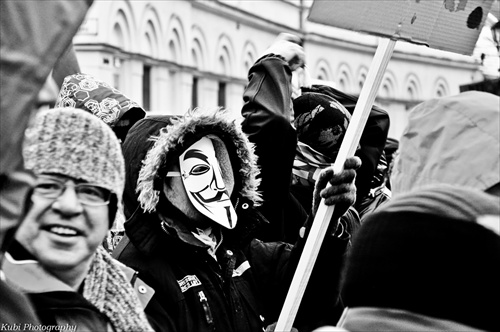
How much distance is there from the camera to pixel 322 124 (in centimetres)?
597

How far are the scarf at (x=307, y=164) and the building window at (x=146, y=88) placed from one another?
826 inches

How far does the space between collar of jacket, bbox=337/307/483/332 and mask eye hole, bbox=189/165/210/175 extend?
7.68 feet

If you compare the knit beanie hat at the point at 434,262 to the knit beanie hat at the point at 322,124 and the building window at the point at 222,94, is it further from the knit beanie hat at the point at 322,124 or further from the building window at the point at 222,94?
the building window at the point at 222,94

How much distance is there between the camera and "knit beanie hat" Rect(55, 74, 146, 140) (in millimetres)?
5605

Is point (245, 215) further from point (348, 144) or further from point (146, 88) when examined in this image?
point (146, 88)

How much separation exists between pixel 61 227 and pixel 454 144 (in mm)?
1080

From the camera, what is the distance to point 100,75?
77.0ft

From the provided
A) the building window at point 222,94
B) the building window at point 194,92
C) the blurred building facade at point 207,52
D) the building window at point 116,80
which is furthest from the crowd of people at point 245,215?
the building window at point 222,94

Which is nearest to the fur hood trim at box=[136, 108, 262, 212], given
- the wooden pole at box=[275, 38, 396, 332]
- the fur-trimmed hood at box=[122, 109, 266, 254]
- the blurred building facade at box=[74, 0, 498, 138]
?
the fur-trimmed hood at box=[122, 109, 266, 254]

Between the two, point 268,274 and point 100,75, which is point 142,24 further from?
point 268,274

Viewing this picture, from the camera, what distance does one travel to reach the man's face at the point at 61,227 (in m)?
3.22

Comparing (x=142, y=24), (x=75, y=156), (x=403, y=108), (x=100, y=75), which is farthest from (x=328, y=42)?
(x=75, y=156)

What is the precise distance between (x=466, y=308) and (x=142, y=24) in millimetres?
23788

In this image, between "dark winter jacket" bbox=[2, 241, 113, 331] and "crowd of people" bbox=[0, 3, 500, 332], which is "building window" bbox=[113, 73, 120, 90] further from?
"dark winter jacket" bbox=[2, 241, 113, 331]
